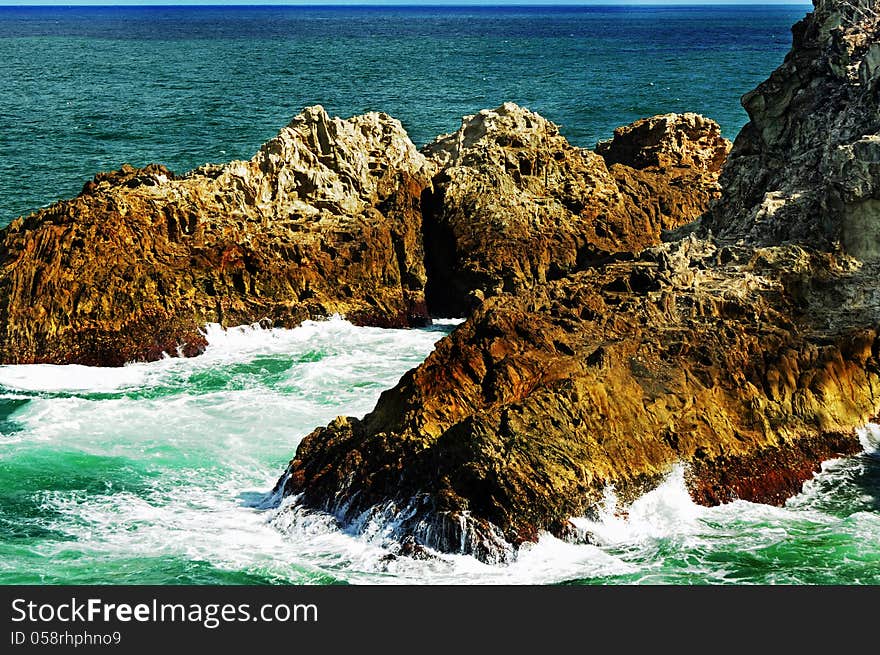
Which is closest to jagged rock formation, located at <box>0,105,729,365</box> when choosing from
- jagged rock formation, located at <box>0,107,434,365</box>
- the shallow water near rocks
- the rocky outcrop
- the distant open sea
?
jagged rock formation, located at <box>0,107,434,365</box>

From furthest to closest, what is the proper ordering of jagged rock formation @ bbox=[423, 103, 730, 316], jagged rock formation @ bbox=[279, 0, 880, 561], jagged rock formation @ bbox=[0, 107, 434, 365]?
jagged rock formation @ bbox=[423, 103, 730, 316]
jagged rock formation @ bbox=[0, 107, 434, 365]
jagged rock formation @ bbox=[279, 0, 880, 561]

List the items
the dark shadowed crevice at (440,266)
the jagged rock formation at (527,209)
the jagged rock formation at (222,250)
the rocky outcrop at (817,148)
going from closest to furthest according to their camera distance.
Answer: the rocky outcrop at (817,148)
the jagged rock formation at (222,250)
the jagged rock formation at (527,209)
the dark shadowed crevice at (440,266)

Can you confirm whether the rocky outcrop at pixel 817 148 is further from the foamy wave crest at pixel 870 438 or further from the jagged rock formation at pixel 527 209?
the jagged rock formation at pixel 527 209

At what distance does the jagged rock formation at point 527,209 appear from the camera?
30.5m

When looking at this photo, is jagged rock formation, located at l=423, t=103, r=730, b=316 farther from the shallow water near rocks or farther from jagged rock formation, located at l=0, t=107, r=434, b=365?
the shallow water near rocks

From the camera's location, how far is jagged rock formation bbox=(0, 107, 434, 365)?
88.5ft

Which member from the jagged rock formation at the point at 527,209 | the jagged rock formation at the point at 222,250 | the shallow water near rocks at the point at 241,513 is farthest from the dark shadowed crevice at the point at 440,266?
the shallow water near rocks at the point at 241,513

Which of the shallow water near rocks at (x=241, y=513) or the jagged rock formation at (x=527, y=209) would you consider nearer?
the shallow water near rocks at (x=241, y=513)

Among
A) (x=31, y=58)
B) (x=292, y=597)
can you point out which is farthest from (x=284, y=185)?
(x=31, y=58)

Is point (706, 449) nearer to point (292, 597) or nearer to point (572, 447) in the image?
point (572, 447)

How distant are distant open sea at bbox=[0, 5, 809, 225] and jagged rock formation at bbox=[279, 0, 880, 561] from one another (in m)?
24.1

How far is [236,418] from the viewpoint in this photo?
23.7 m

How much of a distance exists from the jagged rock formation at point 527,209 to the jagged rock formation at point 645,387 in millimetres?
7691

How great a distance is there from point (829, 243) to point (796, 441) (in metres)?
4.36
